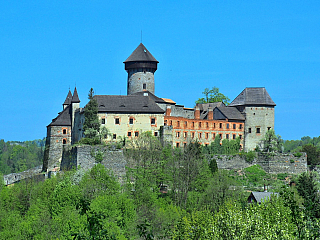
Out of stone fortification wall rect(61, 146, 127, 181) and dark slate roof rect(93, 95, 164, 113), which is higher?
dark slate roof rect(93, 95, 164, 113)

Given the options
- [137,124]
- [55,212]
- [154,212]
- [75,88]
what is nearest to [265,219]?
[154,212]

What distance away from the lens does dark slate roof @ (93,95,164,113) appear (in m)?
77.6

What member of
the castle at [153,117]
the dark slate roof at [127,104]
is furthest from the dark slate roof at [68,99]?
the dark slate roof at [127,104]

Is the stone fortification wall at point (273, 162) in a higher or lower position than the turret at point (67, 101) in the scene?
lower

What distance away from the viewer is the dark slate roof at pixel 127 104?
7762cm

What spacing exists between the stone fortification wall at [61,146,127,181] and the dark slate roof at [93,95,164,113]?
6856 millimetres

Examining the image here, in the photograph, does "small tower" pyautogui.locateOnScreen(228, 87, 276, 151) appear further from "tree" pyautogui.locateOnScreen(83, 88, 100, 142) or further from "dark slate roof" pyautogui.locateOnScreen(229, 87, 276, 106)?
"tree" pyautogui.locateOnScreen(83, 88, 100, 142)

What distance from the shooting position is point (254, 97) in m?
86.4

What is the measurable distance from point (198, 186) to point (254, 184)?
1139 centimetres

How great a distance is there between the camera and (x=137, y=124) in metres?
77.6

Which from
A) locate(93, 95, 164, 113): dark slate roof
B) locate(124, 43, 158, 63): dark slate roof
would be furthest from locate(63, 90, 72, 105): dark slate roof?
locate(93, 95, 164, 113): dark slate roof

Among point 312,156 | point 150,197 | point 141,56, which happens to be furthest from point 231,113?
point 150,197

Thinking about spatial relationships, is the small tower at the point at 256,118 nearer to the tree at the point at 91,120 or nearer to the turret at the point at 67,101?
the tree at the point at 91,120

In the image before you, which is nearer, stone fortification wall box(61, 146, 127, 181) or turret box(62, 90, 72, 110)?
stone fortification wall box(61, 146, 127, 181)
